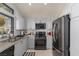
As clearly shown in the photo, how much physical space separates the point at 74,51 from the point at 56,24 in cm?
49

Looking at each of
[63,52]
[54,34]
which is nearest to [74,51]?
[63,52]

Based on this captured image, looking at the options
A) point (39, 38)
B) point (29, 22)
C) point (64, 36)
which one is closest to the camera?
point (64, 36)

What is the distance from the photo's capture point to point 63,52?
1.52 meters

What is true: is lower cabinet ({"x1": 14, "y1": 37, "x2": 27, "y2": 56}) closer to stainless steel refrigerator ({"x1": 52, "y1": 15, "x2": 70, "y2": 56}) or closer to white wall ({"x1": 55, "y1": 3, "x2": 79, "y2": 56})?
stainless steel refrigerator ({"x1": 52, "y1": 15, "x2": 70, "y2": 56})

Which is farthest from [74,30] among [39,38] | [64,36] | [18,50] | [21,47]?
[21,47]

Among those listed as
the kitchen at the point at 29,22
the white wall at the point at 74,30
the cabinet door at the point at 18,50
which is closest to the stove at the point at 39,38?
the kitchen at the point at 29,22

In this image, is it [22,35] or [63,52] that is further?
[22,35]

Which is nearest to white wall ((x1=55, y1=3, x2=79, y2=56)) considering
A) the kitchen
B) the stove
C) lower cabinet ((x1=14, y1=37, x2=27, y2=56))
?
the kitchen

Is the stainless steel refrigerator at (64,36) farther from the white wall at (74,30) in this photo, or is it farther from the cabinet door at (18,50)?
→ the cabinet door at (18,50)

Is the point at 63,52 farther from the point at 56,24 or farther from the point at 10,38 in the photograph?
the point at 10,38

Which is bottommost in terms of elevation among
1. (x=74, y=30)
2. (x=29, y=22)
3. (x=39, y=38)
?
(x=39, y=38)

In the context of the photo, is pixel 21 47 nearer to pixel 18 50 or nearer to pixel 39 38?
pixel 18 50

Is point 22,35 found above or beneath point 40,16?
beneath

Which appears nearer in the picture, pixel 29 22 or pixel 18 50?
pixel 29 22
